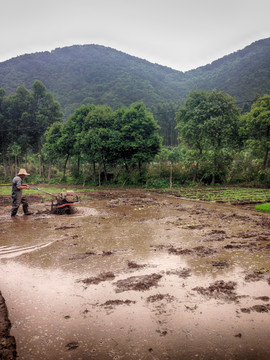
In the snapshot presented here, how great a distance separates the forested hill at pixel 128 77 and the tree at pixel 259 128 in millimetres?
29883

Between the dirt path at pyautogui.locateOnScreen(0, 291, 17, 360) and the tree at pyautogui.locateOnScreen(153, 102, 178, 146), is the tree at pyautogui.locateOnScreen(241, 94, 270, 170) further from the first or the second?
the tree at pyautogui.locateOnScreen(153, 102, 178, 146)

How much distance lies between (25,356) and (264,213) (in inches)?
404

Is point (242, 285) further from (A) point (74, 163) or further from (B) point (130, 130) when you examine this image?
(A) point (74, 163)

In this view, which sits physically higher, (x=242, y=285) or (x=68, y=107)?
(x=68, y=107)

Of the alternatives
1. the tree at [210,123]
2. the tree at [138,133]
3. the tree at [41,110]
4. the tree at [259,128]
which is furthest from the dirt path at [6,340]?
the tree at [41,110]

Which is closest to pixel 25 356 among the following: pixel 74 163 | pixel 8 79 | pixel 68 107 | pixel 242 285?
pixel 242 285

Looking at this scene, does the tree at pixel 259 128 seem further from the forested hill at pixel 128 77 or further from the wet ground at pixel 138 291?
the forested hill at pixel 128 77

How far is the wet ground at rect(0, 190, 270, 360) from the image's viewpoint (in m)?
3.07

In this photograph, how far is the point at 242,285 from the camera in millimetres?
4445

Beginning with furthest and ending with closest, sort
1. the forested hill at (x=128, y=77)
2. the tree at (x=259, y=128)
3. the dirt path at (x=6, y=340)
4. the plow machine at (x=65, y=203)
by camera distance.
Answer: the forested hill at (x=128, y=77)
the tree at (x=259, y=128)
the plow machine at (x=65, y=203)
the dirt path at (x=6, y=340)

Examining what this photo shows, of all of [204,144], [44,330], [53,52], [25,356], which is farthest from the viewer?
[53,52]

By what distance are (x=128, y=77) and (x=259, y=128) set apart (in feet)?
183

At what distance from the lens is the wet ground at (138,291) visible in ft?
10.1

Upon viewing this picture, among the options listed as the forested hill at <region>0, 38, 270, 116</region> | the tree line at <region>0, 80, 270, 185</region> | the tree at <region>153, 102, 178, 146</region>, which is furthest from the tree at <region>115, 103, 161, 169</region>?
the forested hill at <region>0, 38, 270, 116</region>
